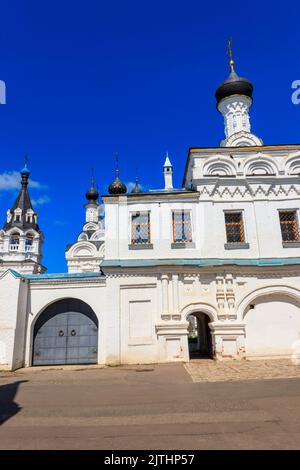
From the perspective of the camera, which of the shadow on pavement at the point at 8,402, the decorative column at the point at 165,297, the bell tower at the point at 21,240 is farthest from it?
the bell tower at the point at 21,240

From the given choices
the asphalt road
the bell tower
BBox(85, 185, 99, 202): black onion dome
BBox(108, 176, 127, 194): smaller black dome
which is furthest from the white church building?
BBox(85, 185, 99, 202): black onion dome

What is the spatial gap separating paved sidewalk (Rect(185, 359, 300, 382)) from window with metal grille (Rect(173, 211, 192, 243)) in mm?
5627

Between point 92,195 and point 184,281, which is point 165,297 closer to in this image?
point 184,281

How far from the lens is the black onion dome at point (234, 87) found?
2088 centimetres

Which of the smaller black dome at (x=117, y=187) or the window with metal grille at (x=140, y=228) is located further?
the smaller black dome at (x=117, y=187)

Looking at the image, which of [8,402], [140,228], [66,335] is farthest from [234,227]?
[8,402]

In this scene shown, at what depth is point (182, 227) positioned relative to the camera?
15891 millimetres

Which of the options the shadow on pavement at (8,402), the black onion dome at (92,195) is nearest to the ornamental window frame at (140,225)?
the shadow on pavement at (8,402)

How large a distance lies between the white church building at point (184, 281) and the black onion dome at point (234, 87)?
6.47 metres

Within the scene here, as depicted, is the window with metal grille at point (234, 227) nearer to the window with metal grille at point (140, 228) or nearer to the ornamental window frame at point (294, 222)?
the ornamental window frame at point (294, 222)

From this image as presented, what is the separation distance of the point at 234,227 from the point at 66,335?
31.3ft

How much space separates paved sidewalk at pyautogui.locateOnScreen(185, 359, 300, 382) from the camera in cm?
1015

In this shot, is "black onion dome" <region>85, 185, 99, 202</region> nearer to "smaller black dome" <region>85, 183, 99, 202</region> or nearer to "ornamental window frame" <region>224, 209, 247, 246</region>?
"smaller black dome" <region>85, 183, 99, 202</region>
